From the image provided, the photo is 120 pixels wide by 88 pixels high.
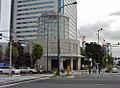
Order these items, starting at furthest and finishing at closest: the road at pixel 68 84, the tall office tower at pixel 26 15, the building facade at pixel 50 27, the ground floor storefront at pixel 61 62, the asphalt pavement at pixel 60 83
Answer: the tall office tower at pixel 26 15
the building facade at pixel 50 27
the ground floor storefront at pixel 61 62
the asphalt pavement at pixel 60 83
the road at pixel 68 84

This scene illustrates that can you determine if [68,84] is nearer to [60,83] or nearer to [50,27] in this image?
[60,83]

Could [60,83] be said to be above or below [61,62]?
below

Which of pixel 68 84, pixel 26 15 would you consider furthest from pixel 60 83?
pixel 26 15

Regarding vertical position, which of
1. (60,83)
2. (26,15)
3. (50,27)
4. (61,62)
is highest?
(26,15)

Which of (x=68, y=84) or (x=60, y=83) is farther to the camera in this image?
(x=60, y=83)

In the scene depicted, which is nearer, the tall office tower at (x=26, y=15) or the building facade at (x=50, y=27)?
the building facade at (x=50, y=27)

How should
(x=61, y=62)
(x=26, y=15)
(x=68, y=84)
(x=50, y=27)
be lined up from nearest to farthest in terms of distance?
(x=68, y=84)
(x=61, y=62)
(x=50, y=27)
(x=26, y=15)

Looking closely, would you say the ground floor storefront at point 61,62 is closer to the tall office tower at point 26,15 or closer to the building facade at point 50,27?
the building facade at point 50,27

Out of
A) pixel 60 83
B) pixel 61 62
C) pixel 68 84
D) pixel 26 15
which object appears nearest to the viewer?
pixel 68 84

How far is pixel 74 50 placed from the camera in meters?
116

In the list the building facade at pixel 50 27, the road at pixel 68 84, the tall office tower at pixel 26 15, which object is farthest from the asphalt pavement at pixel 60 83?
the tall office tower at pixel 26 15

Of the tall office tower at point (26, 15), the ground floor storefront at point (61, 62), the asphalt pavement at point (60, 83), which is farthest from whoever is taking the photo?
the tall office tower at point (26, 15)

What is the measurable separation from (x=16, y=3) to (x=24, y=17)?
9102mm

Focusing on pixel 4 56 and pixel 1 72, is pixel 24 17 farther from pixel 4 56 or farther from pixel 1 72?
pixel 1 72
